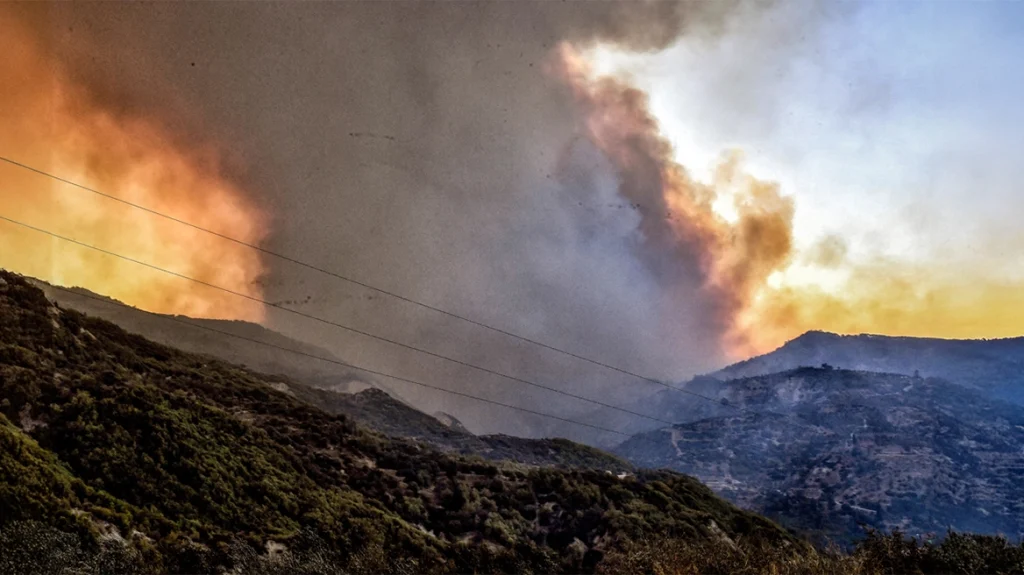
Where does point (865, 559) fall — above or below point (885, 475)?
below

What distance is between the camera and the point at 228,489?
30266 millimetres

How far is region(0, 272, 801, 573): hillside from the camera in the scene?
23.9m

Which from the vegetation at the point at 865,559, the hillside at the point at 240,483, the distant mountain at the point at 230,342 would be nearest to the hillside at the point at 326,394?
the distant mountain at the point at 230,342

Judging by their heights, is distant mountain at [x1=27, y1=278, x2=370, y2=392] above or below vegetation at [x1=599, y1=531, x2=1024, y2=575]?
above

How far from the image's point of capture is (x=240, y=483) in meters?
31.7

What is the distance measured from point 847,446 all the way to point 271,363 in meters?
169

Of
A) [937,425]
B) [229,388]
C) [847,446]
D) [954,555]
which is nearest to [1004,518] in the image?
[847,446]

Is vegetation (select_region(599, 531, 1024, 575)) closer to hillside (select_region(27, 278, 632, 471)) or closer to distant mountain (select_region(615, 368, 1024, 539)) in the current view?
hillside (select_region(27, 278, 632, 471))

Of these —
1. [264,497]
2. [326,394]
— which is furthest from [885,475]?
[264,497]

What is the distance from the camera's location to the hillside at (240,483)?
2386 cm

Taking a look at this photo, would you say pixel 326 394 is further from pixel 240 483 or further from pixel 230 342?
pixel 240 483

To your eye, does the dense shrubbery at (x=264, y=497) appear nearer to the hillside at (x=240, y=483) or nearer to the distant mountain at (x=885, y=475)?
the hillside at (x=240, y=483)

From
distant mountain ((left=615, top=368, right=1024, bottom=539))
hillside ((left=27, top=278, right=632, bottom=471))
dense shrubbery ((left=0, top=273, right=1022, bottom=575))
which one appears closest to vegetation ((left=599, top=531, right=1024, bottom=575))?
dense shrubbery ((left=0, top=273, right=1022, bottom=575))

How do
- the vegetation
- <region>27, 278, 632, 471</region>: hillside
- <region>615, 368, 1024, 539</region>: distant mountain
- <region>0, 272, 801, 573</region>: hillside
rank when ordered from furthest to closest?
<region>615, 368, 1024, 539</region>: distant mountain
<region>27, 278, 632, 471</region>: hillside
<region>0, 272, 801, 573</region>: hillside
the vegetation
